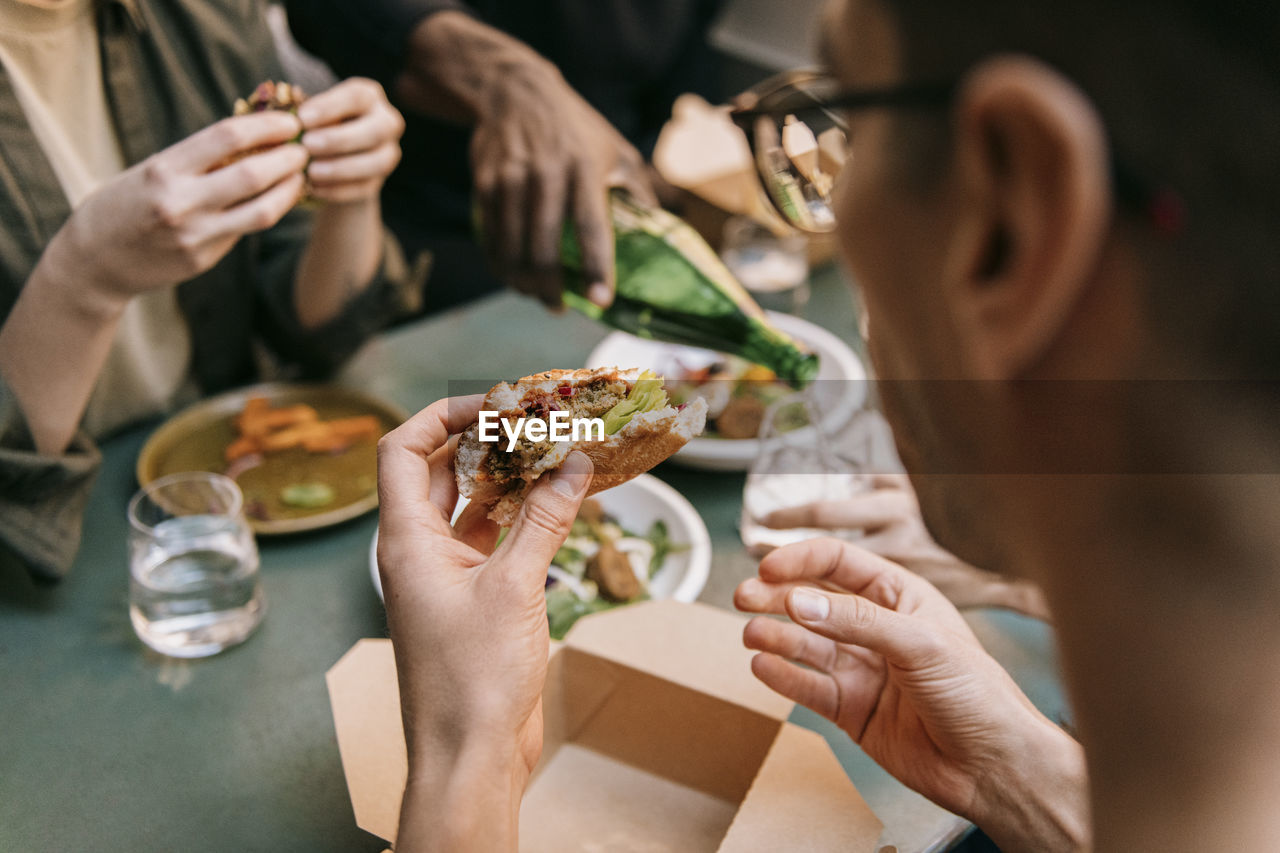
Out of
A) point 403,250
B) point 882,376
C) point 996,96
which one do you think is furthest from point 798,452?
point 403,250

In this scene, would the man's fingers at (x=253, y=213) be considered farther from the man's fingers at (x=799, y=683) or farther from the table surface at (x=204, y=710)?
the man's fingers at (x=799, y=683)

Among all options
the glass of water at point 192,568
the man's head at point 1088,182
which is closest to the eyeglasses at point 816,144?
the man's head at point 1088,182

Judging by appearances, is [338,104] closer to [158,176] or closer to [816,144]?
[158,176]

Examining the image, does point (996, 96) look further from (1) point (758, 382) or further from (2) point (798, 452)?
(1) point (758, 382)

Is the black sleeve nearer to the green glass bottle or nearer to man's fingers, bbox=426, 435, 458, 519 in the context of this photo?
the green glass bottle

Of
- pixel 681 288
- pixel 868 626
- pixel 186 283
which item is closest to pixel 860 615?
pixel 868 626

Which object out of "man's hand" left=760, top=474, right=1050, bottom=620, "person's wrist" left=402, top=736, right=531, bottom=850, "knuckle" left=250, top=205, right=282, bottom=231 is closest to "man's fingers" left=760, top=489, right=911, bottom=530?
"man's hand" left=760, top=474, right=1050, bottom=620

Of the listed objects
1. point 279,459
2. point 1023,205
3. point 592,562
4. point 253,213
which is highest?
point 1023,205
